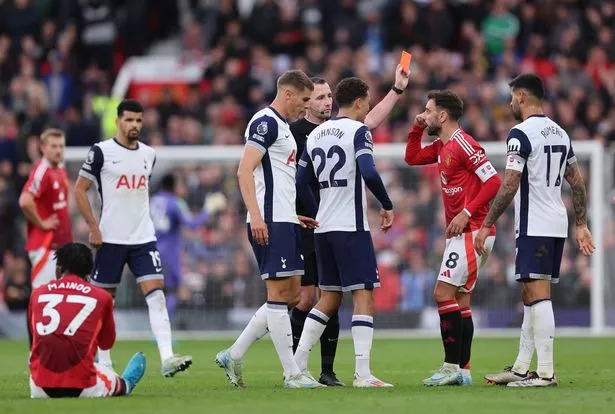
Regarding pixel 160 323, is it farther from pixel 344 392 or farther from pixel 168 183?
pixel 168 183

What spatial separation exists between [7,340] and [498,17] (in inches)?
423

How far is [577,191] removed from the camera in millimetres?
12609

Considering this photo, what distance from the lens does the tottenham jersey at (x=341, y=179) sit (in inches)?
482

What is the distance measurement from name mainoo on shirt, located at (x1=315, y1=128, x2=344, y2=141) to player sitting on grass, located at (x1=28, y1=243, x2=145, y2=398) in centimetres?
241

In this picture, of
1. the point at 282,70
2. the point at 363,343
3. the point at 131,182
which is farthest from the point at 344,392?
the point at 282,70

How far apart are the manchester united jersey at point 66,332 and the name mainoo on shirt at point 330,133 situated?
98.4 inches

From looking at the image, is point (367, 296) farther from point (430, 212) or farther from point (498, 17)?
point (498, 17)

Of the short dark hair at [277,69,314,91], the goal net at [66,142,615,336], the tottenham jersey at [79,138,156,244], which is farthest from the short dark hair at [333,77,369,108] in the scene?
the goal net at [66,142,615,336]

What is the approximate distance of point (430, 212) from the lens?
2164 cm

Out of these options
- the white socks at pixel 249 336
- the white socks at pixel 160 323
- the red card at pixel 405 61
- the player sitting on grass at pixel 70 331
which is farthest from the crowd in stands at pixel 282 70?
the player sitting on grass at pixel 70 331

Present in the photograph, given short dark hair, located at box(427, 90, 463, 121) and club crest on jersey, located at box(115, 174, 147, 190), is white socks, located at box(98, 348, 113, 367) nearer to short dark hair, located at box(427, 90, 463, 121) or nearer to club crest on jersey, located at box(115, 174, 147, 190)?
club crest on jersey, located at box(115, 174, 147, 190)

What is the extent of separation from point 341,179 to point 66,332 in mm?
2773

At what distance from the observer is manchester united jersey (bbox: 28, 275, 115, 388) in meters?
10.6

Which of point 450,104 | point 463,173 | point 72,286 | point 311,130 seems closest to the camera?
point 72,286
